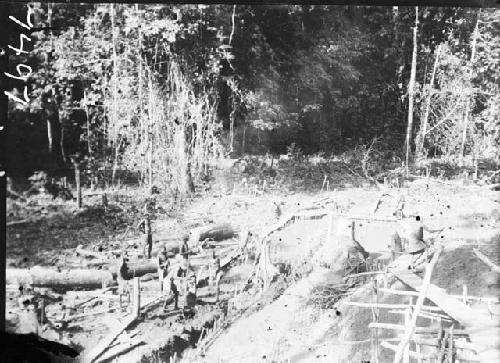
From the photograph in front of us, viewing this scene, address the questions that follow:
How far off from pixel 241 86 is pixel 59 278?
48.5 inches

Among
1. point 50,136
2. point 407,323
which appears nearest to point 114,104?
point 50,136

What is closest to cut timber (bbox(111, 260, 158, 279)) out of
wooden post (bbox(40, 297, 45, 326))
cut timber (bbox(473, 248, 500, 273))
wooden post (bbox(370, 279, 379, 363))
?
wooden post (bbox(40, 297, 45, 326))

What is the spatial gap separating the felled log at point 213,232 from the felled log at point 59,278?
430 mm

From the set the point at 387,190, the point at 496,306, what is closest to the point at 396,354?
the point at 496,306

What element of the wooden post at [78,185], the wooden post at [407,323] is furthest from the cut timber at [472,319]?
the wooden post at [78,185]

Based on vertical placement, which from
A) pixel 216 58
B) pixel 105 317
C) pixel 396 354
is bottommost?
pixel 396 354

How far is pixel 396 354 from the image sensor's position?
2.58 meters

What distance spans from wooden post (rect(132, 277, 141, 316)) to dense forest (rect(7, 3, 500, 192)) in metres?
0.48

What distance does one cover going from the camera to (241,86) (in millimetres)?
2576

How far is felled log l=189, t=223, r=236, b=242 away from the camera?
8.49 ft

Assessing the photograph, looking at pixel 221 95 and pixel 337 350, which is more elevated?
pixel 221 95

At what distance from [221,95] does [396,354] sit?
148cm

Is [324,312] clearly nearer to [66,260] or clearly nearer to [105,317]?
[105,317]

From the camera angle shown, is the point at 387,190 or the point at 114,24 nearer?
the point at 114,24
